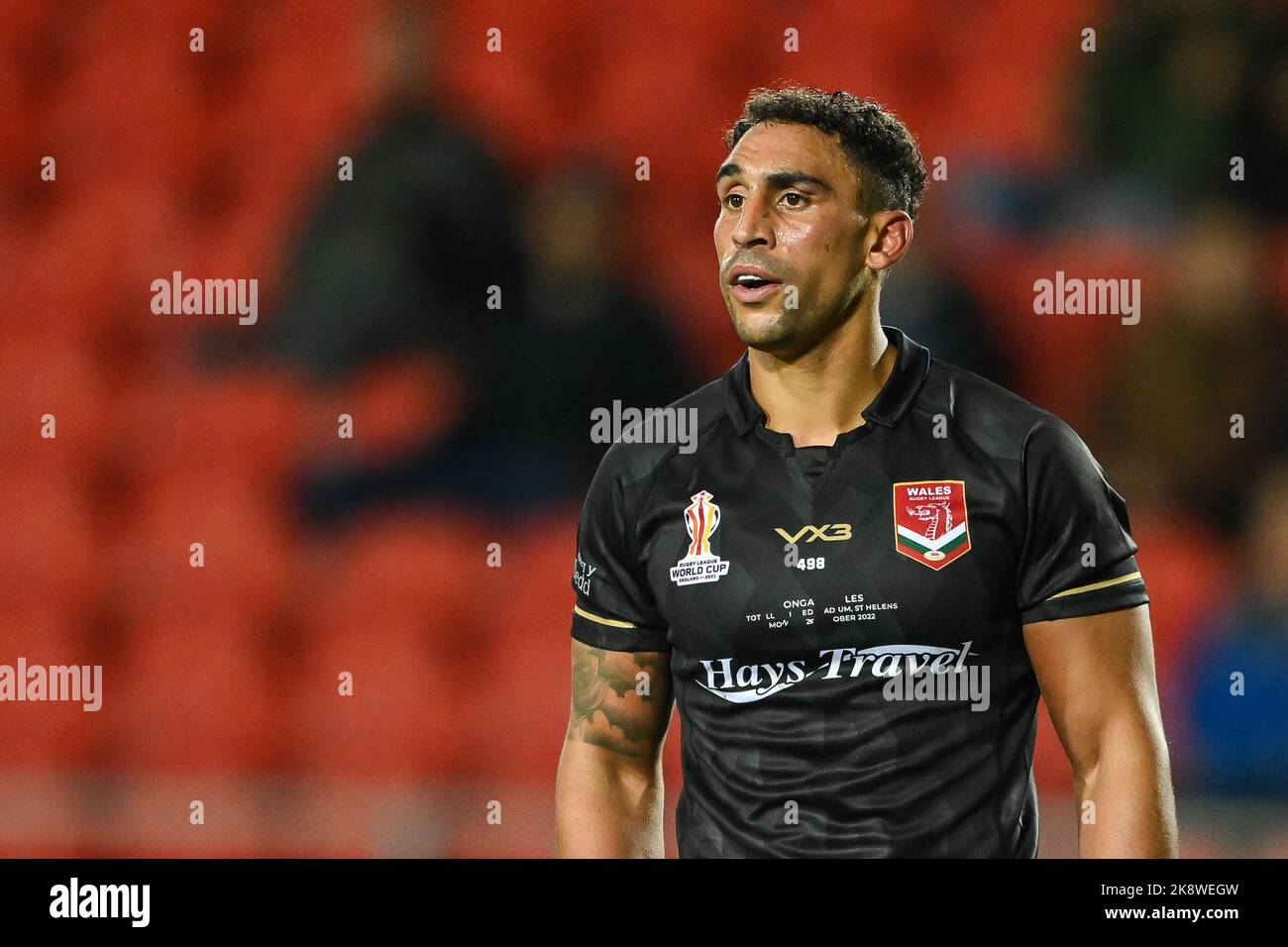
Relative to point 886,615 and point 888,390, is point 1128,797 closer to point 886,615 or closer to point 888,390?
point 886,615

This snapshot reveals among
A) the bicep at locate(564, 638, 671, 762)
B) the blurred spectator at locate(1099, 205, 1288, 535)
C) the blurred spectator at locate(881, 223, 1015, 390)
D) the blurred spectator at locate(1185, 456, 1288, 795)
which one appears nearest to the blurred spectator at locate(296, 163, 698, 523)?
the blurred spectator at locate(881, 223, 1015, 390)

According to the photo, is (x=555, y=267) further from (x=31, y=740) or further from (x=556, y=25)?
(x=31, y=740)

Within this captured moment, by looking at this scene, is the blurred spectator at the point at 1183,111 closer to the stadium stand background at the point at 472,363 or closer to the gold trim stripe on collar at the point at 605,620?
the stadium stand background at the point at 472,363

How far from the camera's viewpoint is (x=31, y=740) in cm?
278

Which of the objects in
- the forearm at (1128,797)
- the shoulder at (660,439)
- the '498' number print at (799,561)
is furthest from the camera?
the shoulder at (660,439)

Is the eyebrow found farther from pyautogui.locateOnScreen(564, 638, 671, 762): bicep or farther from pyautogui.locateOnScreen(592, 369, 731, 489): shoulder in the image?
pyautogui.locateOnScreen(564, 638, 671, 762): bicep

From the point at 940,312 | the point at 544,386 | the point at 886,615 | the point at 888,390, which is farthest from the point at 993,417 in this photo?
the point at 544,386

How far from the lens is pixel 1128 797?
138 centimetres

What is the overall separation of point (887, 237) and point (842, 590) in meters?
0.42

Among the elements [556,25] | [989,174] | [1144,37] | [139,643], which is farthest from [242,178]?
[1144,37]

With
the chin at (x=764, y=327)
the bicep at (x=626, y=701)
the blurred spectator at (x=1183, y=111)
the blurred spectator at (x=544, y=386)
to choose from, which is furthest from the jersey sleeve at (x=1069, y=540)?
the blurred spectator at (x=1183, y=111)

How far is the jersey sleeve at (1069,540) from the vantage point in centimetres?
142

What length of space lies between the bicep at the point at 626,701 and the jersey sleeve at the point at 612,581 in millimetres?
15

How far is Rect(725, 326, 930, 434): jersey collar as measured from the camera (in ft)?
5.12
